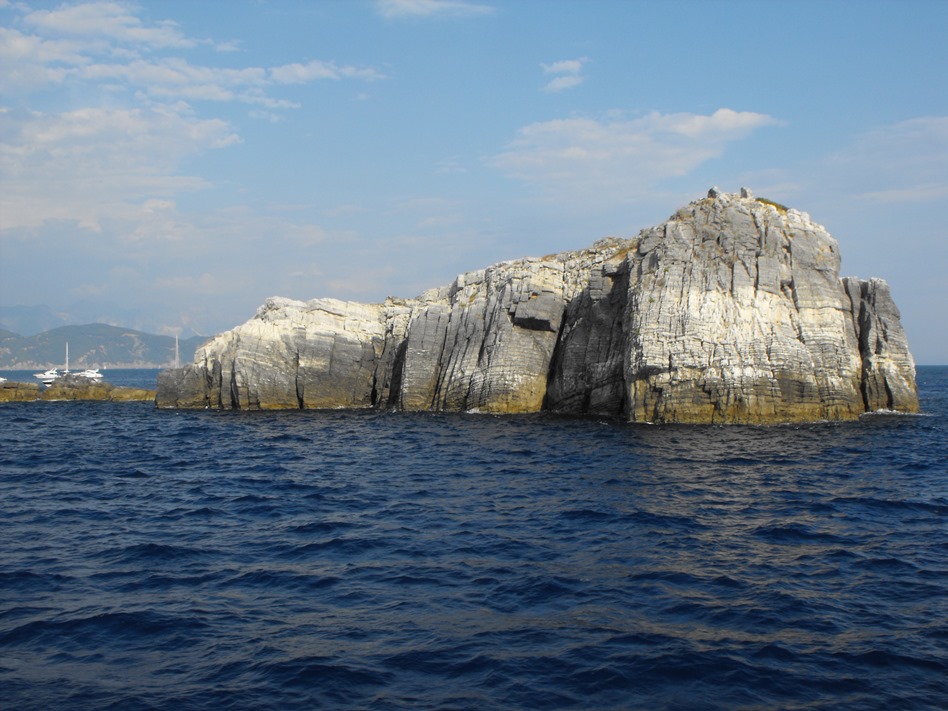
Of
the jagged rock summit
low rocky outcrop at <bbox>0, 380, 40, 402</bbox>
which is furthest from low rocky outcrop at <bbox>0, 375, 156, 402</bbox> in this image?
the jagged rock summit

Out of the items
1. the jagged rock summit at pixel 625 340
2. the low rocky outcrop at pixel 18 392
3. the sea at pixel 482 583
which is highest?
the jagged rock summit at pixel 625 340

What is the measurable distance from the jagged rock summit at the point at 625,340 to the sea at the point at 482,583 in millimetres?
10731

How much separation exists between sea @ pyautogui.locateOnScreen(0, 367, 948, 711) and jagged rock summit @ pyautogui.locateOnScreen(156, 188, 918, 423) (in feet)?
35.2

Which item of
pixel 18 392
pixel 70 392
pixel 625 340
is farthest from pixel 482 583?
pixel 18 392

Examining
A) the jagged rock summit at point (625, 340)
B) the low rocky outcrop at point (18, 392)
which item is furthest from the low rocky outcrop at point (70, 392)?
the jagged rock summit at point (625, 340)

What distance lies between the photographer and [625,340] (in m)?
45.9

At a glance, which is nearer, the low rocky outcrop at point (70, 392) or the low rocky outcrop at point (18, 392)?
the low rocky outcrop at point (18, 392)

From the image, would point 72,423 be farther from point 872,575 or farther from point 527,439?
point 872,575

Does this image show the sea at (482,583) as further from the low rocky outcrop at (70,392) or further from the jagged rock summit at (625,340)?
the low rocky outcrop at (70,392)

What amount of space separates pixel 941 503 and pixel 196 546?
2117cm

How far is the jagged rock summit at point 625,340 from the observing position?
41.4 m

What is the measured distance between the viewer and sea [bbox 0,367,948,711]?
441 inches

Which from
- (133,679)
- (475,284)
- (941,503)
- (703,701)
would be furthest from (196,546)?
(475,284)

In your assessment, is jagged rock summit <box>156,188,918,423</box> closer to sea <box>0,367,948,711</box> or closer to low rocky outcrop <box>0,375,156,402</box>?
sea <box>0,367,948,711</box>
